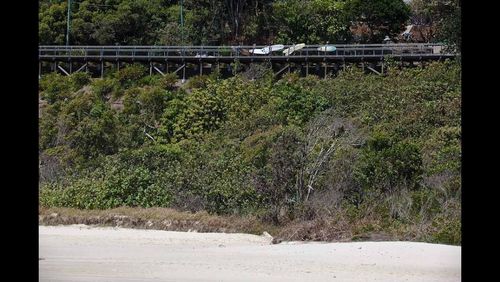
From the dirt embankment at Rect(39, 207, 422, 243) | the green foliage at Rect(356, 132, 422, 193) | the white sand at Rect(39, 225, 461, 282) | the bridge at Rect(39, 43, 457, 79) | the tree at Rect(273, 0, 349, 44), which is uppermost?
the tree at Rect(273, 0, 349, 44)

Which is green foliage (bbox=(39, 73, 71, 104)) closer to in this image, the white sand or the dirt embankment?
the dirt embankment

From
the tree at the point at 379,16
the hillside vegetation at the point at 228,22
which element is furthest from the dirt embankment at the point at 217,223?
the tree at the point at 379,16

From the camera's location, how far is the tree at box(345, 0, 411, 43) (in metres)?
37.8

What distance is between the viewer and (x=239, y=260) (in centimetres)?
1279

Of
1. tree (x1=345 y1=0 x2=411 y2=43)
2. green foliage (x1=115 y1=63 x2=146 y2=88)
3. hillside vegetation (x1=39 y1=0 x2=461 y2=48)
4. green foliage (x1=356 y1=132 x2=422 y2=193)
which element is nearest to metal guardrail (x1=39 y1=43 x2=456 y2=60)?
green foliage (x1=115 y1=63 x2=146 y2=88)

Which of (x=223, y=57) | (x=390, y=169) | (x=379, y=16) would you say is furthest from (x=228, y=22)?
(x=390, y=169)

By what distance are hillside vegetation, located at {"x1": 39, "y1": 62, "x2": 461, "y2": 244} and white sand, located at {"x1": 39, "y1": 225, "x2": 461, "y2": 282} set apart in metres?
1.85

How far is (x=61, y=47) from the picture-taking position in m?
37.2

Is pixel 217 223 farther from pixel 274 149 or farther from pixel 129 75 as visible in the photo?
pixel 129 75

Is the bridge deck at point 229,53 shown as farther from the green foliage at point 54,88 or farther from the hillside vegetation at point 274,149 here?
the green foliage at point 54,88

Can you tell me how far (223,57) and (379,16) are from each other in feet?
30.0

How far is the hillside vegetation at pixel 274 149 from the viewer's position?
17.3 meters

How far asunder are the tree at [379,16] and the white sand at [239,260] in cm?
2407
